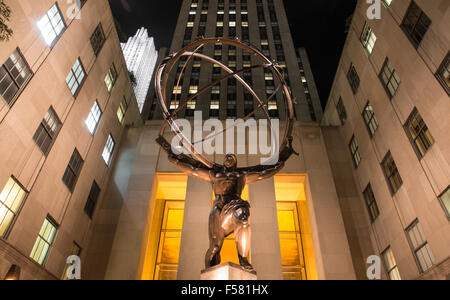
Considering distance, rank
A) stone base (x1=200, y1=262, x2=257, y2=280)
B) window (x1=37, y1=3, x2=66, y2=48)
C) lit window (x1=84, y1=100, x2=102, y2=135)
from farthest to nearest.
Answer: lit window (x1=84, y1=100, x2=102, y2=135)
window (x1=37, y1=3, x2=66, y2=48)
stone base (x1=200, y1=262, x2=257, y2=280)

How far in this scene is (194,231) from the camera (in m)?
14.5

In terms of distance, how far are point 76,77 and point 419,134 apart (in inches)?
618

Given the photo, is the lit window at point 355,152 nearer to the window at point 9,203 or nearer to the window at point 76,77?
the window at point 76,77

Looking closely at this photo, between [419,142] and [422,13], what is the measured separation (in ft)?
17.1

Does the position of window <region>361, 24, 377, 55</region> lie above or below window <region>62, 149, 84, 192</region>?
above

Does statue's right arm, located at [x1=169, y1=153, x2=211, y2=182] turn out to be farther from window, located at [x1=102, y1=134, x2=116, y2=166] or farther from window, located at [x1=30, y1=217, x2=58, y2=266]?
window, located at [x1=102, y1=134, x2=116, y2=166]

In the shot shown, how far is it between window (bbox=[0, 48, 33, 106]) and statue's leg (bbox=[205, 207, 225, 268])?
835 centimetres

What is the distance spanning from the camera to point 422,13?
37.9 feet

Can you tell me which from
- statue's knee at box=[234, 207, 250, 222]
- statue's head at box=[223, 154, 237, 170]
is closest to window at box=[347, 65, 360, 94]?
statue's head at box=[223, 154, 237, 170]

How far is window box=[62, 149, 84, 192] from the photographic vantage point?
44.6 ft

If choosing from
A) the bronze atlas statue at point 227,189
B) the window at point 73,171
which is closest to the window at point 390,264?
the bronze atlas statue at point 227,189

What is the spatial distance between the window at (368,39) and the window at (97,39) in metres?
15.0

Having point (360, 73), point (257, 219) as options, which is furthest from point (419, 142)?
point (257, 219)
